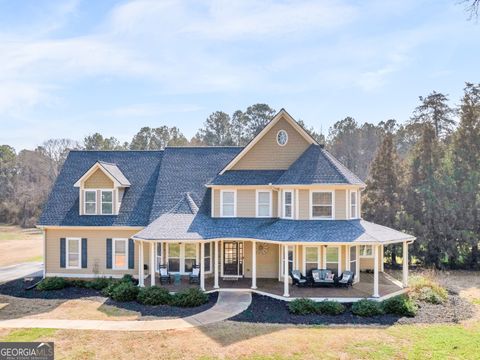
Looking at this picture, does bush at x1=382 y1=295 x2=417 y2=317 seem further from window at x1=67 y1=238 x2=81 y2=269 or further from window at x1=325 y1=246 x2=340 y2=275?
window at x1=67 y1=238 x2=81 y2=269

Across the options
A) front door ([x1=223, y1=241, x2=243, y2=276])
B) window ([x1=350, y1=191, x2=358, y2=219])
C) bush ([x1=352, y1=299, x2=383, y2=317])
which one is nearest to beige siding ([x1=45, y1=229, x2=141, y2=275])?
front door ([x1=223, y1=241, x2=243, y2=276])

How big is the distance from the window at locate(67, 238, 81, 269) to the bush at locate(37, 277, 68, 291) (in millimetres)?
1481

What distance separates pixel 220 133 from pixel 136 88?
3865cm

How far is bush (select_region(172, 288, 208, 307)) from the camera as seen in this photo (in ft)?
51.2

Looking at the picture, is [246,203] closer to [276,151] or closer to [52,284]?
[276,151]

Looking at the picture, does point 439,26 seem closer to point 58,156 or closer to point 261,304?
point 261,304

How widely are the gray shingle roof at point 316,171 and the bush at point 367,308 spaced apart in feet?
19.5

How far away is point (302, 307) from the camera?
14734mm

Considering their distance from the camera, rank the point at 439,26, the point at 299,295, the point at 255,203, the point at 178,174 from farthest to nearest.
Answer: the point at 178,174 < the point at 255,203 < the point at 299,295 < the point at 439,26

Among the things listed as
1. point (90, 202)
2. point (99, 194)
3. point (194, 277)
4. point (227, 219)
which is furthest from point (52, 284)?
point (227, 219)

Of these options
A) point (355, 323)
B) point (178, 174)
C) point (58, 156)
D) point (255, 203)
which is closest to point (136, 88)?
point (178, 174)

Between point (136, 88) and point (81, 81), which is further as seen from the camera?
point (136, 88)

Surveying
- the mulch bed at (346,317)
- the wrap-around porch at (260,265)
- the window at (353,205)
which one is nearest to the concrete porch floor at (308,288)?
the wrap-around porch at (260,265)

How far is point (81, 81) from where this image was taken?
70.2 ft
